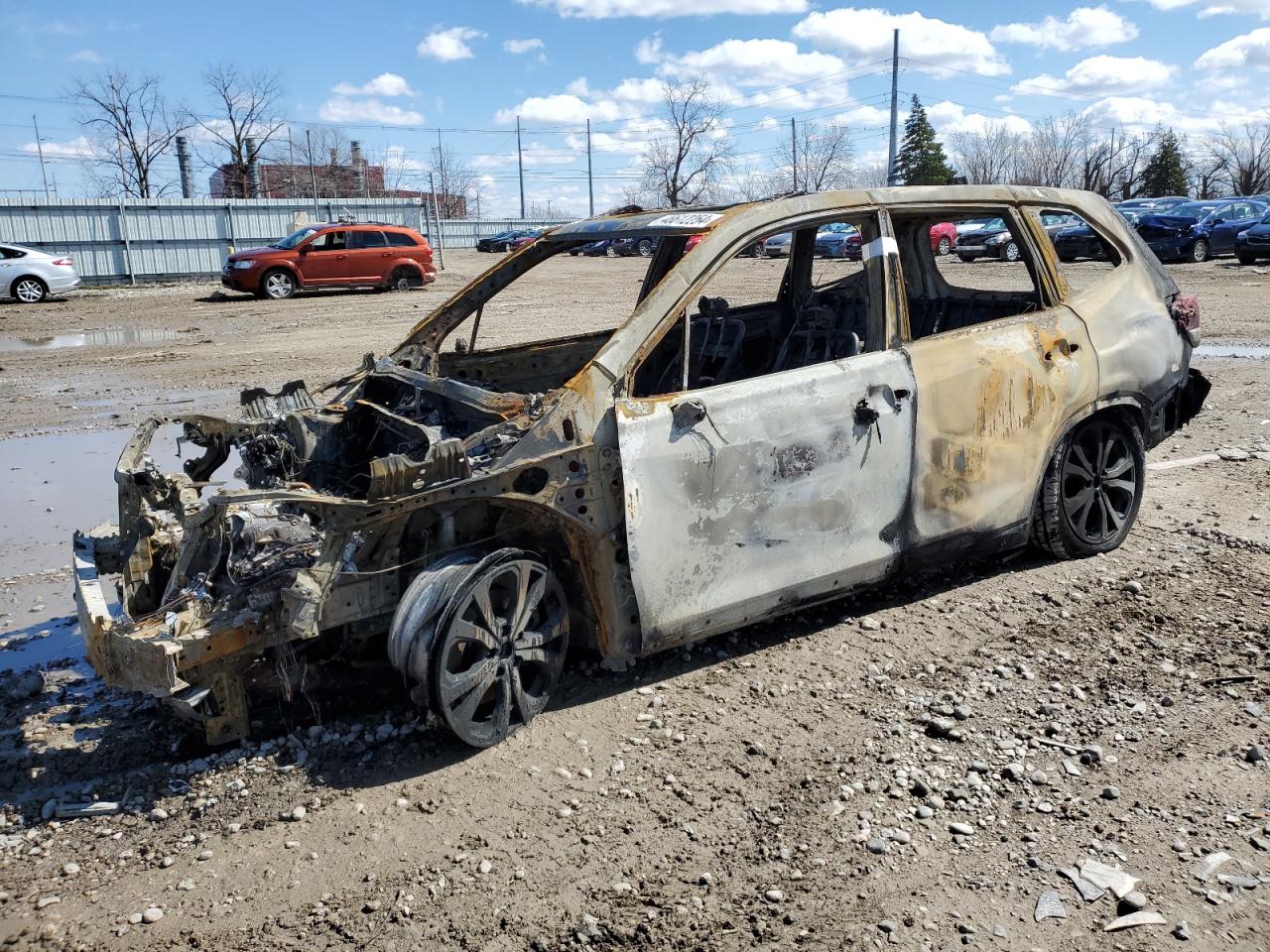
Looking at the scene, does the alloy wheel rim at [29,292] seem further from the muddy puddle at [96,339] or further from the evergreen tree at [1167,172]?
the evergreen tree at [1167,172]

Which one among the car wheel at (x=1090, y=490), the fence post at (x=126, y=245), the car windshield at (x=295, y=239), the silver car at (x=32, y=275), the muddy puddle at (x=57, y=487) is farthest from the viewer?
the fence post at (x=126, y=245)

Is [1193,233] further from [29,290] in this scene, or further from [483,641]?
[29,290]

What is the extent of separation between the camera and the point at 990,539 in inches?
187

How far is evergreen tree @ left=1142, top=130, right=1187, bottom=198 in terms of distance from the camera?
2373 inches

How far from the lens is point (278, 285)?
24.0 meters

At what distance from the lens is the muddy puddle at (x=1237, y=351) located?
11.5 metres

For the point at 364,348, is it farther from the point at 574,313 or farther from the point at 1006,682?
the point at 1006,682

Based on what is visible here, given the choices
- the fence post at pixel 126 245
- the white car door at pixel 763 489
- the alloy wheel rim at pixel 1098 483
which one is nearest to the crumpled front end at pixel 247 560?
the white car door at pixel 763 489

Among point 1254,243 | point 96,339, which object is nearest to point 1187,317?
point 96,339

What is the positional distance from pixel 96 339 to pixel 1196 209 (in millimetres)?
25258

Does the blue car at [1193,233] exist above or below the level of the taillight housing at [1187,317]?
above

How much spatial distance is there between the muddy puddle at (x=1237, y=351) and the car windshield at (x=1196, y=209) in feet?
51.7

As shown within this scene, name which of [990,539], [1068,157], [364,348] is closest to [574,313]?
[364,348]

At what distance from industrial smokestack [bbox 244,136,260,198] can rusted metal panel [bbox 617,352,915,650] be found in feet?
196
